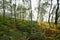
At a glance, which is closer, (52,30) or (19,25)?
(52,30)

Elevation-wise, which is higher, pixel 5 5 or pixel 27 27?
pixel 5 5

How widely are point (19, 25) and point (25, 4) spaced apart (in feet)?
36.7

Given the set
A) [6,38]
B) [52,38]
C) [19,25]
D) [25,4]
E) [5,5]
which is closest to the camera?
[6,38]

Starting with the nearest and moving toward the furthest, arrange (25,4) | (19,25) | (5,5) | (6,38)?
1. (6,38)
2. (19,25)
3. (5,5)
4. (25,4)

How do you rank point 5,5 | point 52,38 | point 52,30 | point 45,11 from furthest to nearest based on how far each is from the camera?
point 45,11 → point 5,5 → point 52,30 → point 52,38

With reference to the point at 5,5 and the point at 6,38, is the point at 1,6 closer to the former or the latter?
the point at 5,5

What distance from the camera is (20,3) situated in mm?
36750

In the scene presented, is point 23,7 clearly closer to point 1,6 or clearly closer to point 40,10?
point 40,10

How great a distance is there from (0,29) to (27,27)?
16.2 ft

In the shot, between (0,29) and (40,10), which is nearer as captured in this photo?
(0,29)

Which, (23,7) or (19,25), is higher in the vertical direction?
(23,7)

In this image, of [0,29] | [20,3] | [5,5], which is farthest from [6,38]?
[20,3]

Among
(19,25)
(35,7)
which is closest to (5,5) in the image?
(19,25)

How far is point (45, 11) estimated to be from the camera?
32875 millimetres
